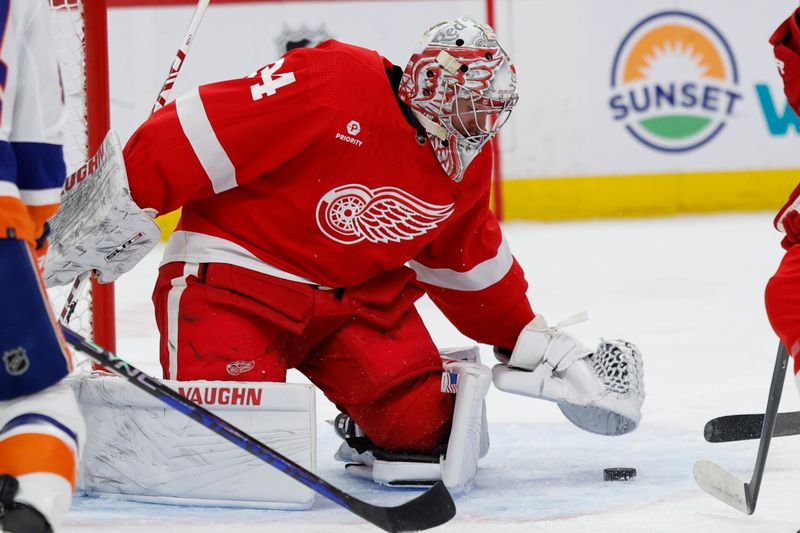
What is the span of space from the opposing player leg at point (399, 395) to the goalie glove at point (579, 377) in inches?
4.8

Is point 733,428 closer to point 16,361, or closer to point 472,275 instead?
point 472,275

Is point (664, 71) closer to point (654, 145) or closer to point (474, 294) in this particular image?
point (654, 145)

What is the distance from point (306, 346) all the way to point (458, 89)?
57 centimetres

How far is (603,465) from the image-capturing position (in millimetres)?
2549

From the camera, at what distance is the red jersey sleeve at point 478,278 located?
262cm

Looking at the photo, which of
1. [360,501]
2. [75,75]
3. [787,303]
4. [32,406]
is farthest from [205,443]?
[75,75]

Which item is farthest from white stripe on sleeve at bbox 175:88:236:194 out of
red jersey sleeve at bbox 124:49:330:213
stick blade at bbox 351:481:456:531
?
stick blade at bbox 351:481:456:531

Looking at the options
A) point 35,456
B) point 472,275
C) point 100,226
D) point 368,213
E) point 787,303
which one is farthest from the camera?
point 472,275

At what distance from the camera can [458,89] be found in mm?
2307

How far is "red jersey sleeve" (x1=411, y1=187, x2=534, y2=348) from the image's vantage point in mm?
2617

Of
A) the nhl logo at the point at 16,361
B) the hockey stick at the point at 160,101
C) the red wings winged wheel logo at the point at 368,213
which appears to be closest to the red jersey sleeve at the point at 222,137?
the red wings winged wheel logo at the point at 368,213

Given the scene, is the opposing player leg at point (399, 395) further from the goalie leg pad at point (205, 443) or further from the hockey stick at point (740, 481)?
the hockey stick at point (740, 481)

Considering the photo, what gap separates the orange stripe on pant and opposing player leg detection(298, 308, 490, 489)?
3.65 ft

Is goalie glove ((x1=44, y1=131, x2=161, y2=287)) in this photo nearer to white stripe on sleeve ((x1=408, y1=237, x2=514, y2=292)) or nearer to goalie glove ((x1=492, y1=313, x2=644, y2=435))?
white stripe on sleeve ((x1=408, y1=237, x2=514, y2=292))
